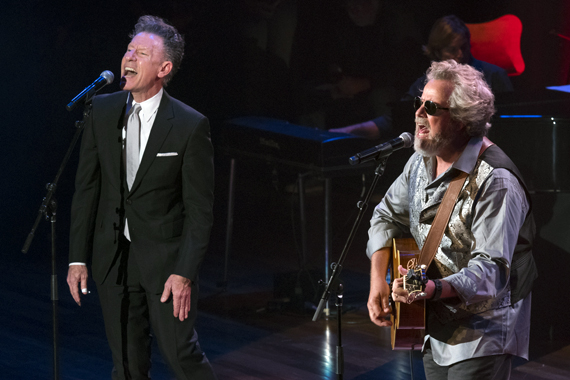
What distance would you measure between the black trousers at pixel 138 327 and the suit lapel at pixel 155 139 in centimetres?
29

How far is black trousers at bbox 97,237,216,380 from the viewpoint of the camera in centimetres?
283

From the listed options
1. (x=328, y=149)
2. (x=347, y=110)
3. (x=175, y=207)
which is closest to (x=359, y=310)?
(x=328, y=149)

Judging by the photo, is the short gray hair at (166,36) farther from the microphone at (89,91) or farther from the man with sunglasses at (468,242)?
the man with sunglasses at (468,242)

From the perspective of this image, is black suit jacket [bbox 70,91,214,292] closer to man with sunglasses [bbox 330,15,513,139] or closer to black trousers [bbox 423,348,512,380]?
black trousers [bbox 423,348,512,380]

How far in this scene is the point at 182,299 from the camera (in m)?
2.77

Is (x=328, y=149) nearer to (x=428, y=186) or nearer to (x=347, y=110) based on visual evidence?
(x=347, y=110)

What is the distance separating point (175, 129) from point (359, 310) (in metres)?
2.95

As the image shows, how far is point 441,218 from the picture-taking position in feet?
7.35

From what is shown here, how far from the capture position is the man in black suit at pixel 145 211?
111 inches

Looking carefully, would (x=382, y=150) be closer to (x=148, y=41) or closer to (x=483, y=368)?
(x=483, y=368)

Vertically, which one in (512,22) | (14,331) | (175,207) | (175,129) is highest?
(512,22)

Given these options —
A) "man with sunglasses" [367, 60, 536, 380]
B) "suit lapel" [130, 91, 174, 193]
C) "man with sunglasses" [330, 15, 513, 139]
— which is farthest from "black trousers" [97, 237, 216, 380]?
"man with sunglasses" [330, 15, 513, 139]

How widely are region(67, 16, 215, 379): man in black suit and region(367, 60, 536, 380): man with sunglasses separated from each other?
32.7 inches

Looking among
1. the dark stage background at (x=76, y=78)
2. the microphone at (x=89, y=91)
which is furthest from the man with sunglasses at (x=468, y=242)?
the dark stage background at (x=76, y=78)
